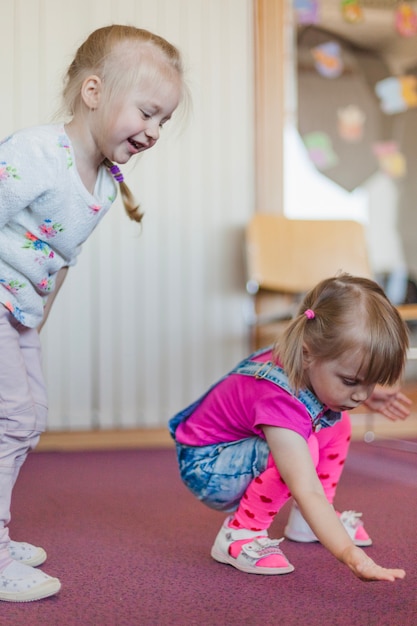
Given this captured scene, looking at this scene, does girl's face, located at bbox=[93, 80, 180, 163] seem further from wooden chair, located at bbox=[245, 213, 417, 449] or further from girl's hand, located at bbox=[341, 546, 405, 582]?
wooden chair, located at bbox=[245, 213, 417, 449]

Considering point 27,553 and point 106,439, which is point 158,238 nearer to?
point 106,439

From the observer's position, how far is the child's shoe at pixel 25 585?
113cm

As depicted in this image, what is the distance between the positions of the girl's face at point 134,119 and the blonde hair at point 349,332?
358 millimetres

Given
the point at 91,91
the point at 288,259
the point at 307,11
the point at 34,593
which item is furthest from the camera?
the point at 307,11

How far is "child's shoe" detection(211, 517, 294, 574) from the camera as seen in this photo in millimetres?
1252

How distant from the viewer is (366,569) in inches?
36.4

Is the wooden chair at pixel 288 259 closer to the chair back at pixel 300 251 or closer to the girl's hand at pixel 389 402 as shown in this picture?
the chair back at pixel 300 251

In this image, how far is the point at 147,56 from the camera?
3.99 feet

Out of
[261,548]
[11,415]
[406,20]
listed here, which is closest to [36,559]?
[11,415]

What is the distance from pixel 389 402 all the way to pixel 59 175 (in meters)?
0.68

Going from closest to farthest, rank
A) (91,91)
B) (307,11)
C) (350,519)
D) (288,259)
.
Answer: (91,91) < (350,519) < (288,259) < (307,11)

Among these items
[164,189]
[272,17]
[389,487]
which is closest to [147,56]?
[389,487]

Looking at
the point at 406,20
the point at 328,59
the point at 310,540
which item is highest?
the point at 406,20

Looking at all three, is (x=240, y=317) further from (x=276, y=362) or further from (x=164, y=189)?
(x=276, y=362)
